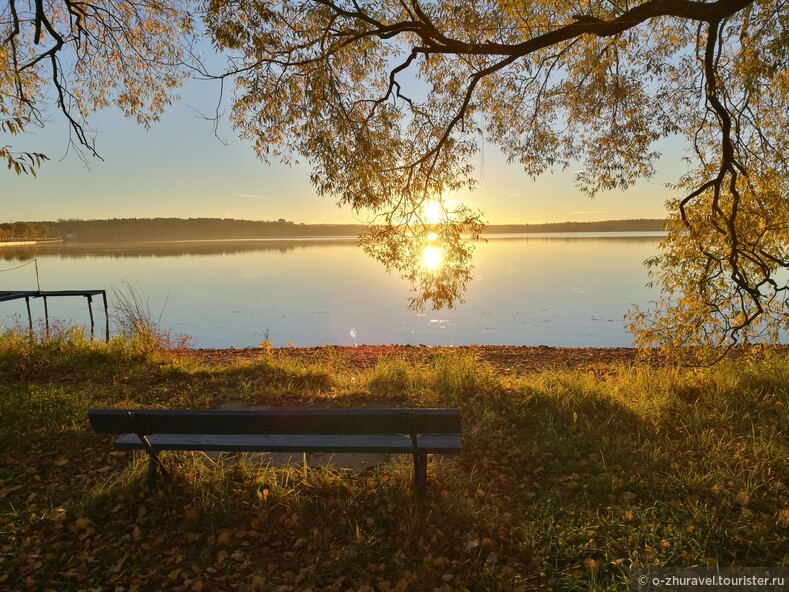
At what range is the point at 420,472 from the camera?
3566mm

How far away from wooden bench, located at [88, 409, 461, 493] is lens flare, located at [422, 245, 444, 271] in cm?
519

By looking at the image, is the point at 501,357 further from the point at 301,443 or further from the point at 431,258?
the point at 301,443

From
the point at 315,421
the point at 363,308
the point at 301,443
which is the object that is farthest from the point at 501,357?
the point at 363,308

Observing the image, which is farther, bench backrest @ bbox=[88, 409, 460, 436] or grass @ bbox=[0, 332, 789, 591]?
bench backrest @ bbox=[88, 409, 460, 436]

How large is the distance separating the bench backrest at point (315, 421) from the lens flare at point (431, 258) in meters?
5.50

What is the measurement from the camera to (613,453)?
166 inches

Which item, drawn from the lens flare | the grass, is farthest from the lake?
the grass

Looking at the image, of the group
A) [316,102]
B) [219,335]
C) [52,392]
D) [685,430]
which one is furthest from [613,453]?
[219,335]

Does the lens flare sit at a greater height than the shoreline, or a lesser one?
greater

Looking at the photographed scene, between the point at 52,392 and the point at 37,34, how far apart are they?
16.7ft

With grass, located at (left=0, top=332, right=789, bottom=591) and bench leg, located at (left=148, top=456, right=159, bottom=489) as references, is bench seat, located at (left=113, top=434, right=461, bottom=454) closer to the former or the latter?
bench leg, located at (left=148, top=456, right=159, bottom=489)

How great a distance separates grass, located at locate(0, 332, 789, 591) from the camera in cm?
293

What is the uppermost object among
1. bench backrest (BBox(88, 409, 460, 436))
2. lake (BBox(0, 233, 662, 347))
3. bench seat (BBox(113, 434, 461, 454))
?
bench backrest (BBox(88, 409, 460, 436))

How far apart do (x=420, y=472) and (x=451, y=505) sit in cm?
33
